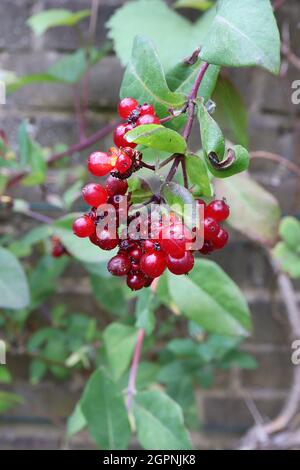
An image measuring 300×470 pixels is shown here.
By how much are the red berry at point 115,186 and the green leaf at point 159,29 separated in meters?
0.31

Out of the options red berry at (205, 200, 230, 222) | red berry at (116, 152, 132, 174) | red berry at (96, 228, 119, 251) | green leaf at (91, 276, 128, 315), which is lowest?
green leaf at (91, 276, 128, 315)

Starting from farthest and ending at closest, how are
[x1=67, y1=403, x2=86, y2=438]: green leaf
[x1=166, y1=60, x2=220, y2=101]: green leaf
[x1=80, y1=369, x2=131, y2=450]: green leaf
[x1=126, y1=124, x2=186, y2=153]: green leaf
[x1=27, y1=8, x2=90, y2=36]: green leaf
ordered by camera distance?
[x1=27, y1=8, x2=90, y2=36]: green leaf < [x1=67, y1=403, x2=86, y2=438]: green leaf < [x1=80, y1=369, x2=131, y2=450]: green leaf < [x1=166, y1=60, x2=220, y2=101]: green leaf < [x1=126, y1=124, x2=186, y2=153]: green leaf

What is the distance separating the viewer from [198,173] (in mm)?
375

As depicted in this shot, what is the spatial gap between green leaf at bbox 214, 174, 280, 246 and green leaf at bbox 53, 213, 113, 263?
0.20 meters

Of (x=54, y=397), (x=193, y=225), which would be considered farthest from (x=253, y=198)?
(x=54, y=397)

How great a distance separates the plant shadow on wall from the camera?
36cm

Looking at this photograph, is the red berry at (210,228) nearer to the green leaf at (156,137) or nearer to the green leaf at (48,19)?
the green leaf at (156,137)

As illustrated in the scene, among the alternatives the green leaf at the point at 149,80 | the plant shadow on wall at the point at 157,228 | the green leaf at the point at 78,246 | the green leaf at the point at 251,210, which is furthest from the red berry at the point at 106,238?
the green leaf at the point at 251,210

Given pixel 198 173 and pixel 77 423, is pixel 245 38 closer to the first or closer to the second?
pixel 198 173

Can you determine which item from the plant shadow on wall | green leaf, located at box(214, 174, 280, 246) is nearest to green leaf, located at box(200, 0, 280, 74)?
the plant shadow on wall

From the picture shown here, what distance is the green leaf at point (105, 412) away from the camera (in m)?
0.59

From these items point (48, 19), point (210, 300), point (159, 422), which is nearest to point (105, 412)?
point (159, 422)

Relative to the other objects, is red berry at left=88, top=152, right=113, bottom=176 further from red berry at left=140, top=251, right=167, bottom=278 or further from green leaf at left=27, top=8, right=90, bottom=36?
green leaf at left=27, top=8, right=90, bottom=36

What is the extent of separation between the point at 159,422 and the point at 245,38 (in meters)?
0.45
